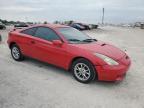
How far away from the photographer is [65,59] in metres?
6.21

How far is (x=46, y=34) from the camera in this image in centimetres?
687

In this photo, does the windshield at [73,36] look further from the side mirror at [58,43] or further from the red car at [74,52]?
the side mirror at [58,43]

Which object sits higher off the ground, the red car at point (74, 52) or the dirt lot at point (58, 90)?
the red car at point (74, 52)

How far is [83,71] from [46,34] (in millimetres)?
1748

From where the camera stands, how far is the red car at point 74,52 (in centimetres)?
564

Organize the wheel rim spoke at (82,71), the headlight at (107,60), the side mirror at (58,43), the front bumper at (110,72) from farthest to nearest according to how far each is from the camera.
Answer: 1. the side mirror at (58,43)
2. the wheel rim spoke at (82,71)
3. the headlight at (107,60)
4. the front bumper at (110,72)

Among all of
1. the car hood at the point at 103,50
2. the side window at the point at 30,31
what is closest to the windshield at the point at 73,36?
the car hood at the point at 103,50

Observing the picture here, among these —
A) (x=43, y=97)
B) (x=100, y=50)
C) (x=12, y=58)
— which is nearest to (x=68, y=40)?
(x=100, y=50)

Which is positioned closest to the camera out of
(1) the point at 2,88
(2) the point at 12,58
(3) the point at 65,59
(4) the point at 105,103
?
(4) the point at 105,103

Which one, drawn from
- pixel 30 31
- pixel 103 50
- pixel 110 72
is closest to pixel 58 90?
pixel 110 72

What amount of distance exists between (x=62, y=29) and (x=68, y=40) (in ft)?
2.30

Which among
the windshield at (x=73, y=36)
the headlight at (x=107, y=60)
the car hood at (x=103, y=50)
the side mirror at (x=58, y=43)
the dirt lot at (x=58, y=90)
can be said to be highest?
the windshield at (x=73, y=36)

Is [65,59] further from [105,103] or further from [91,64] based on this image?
[105,103]

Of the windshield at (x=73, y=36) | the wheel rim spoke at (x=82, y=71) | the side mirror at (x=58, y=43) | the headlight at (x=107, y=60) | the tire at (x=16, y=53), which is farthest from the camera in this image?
the tire at (x=16, y=53)
